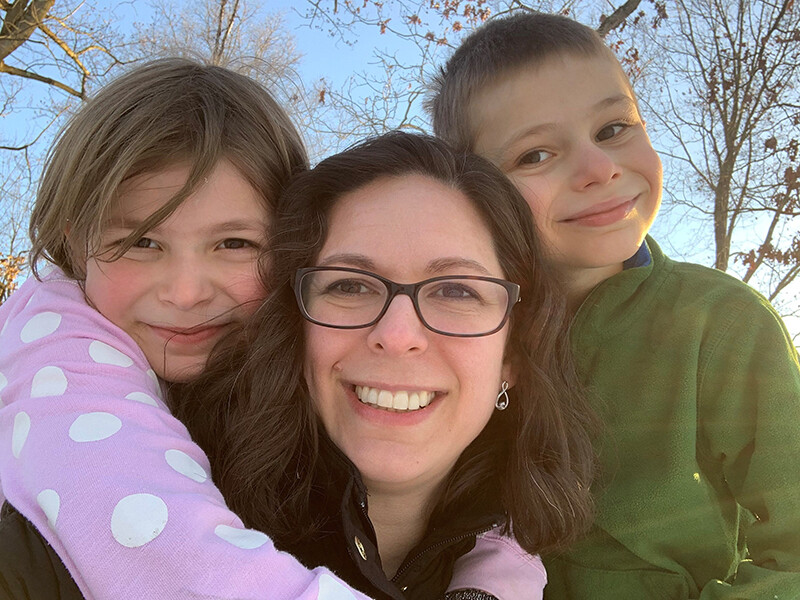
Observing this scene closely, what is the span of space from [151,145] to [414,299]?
0.98m

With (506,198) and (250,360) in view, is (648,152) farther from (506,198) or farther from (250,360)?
(250,360)

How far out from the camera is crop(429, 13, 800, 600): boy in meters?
2.12

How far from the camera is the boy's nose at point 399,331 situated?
1.78 m

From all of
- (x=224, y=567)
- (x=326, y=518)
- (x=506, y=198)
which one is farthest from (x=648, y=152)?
(x=224, y=567)

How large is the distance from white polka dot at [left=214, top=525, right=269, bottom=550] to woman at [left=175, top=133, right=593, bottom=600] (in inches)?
15.2

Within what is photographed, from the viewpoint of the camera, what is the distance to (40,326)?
189cm

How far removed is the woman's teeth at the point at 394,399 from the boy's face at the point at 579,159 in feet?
3.18

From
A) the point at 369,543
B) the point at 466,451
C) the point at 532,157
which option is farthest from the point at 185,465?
the point at 532,157

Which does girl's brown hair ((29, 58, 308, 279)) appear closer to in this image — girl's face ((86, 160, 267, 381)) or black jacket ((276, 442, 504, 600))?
girl's face ((86, 160, 267, 381))

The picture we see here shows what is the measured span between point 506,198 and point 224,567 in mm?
1379

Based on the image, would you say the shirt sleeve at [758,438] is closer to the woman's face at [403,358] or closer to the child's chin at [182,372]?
the woman's face at [403,358]

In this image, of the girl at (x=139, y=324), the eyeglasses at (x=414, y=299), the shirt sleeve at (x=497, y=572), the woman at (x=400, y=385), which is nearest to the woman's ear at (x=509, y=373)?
the woman at (x=400, y=385)

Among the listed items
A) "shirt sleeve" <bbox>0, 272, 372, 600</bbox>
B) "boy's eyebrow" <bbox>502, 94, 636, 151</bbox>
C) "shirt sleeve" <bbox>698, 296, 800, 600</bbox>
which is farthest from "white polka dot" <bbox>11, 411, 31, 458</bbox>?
"shirt sleeve" <bbox>698, 296, 800, 600</bbox>

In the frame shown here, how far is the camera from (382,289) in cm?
188
